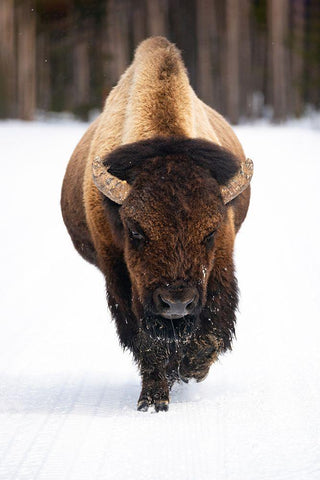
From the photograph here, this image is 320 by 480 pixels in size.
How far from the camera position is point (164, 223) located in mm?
4836

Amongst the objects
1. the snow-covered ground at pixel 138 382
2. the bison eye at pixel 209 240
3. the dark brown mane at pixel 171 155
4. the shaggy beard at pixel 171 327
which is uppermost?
the dark brown mane at pixel 171 155

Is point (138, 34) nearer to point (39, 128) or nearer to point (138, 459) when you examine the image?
point (39, 128)

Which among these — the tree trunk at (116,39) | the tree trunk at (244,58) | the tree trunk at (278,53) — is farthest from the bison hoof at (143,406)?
the tree trunk at (244,58)

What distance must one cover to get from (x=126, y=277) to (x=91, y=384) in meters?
0.93

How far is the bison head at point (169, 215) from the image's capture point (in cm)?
481

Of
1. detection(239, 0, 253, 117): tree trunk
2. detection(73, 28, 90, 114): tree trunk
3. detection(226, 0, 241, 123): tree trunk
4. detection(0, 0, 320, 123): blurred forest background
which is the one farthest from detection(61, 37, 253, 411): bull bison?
detection(73, 28, 90, 114): tree trunk

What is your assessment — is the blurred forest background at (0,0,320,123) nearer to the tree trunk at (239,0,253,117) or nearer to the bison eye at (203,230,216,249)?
the tree trunk at (239,0,253,117)

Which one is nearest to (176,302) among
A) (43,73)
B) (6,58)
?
(6,58)

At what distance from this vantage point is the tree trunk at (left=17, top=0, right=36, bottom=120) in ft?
104

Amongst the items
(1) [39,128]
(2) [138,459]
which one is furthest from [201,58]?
(2) [138,459]

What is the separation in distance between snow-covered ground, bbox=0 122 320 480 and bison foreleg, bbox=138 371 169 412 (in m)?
0.09

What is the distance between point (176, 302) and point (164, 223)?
1.51ft

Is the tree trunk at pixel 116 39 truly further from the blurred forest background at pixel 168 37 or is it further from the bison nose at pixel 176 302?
the bison nose at pixel 176 302

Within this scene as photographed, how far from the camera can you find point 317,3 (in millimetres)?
41406
